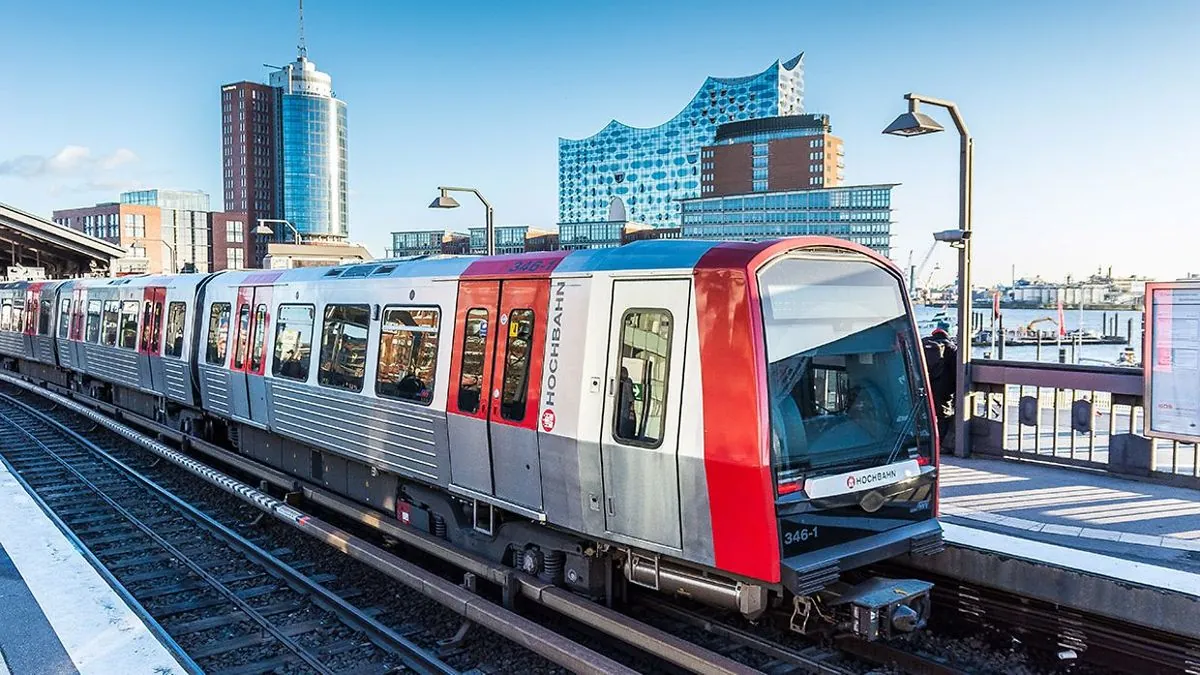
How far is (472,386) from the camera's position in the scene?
7738mm

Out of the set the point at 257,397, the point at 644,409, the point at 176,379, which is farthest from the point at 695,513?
the point at 176,379

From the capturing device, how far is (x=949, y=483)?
999 cm

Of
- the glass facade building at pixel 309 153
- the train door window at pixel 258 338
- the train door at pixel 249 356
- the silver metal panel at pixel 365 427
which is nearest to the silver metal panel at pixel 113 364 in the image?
the train door at pixel 249 356

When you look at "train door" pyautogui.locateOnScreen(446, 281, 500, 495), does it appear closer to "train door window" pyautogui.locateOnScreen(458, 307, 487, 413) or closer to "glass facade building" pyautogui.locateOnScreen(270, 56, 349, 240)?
"train door window" pyautogui.locateOnScreen(458, 307, 487, 413)

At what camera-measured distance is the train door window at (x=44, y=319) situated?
22.2m

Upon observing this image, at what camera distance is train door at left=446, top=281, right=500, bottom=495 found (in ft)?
24.9

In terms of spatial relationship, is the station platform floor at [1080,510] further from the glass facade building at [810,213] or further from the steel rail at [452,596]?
the glass facade building at [810,213]

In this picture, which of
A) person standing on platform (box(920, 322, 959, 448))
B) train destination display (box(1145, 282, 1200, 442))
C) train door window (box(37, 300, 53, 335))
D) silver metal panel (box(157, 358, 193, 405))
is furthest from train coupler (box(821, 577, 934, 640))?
train door window (box(37, 300, 53, 335))

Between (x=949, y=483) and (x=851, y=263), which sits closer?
(x=851, y=263)

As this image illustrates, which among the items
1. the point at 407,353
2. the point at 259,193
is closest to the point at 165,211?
the point at 259,193

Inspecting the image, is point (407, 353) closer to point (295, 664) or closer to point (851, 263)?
point (295, 664)

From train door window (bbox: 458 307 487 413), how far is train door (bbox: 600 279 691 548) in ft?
5.37

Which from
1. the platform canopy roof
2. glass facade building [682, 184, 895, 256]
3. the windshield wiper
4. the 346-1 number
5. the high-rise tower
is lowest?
the 346-1 number

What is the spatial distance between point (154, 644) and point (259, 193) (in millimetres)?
148105
